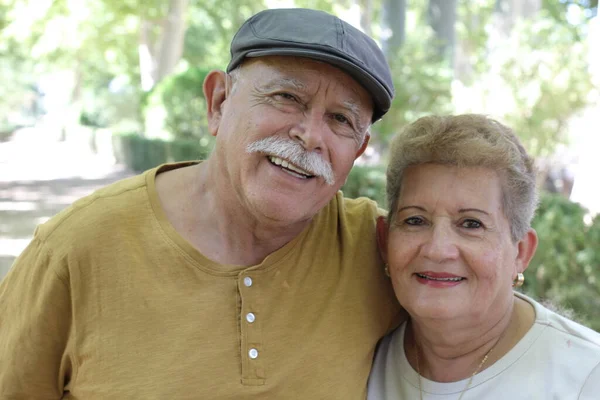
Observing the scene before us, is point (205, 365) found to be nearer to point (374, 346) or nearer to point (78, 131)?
point (374, 346)

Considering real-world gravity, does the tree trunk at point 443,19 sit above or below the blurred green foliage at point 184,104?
above

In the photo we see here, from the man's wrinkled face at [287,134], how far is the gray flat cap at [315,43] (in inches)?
2.2

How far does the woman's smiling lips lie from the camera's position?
2160 mm

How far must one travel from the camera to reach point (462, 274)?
85.0 inches

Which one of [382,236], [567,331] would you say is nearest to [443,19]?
[382,236]

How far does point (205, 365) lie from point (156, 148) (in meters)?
15.8

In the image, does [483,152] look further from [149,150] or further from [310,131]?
[149,150]

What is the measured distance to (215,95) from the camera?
7.61ft

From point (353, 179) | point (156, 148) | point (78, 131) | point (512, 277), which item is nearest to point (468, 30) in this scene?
point (156, 148)

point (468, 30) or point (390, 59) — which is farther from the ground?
point (468, 30)

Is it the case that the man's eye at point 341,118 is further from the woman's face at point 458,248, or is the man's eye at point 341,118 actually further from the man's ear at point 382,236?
the man's ear at point 382,236

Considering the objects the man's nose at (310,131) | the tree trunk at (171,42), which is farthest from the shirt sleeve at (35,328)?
the tree trunk at (171,42)

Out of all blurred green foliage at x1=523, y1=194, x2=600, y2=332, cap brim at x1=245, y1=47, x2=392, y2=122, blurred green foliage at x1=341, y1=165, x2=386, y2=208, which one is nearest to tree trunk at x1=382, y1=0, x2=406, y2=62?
blurred green foliage at x1=341, y1=165, x2=386, y2=208

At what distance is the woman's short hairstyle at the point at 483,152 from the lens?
218 cm
